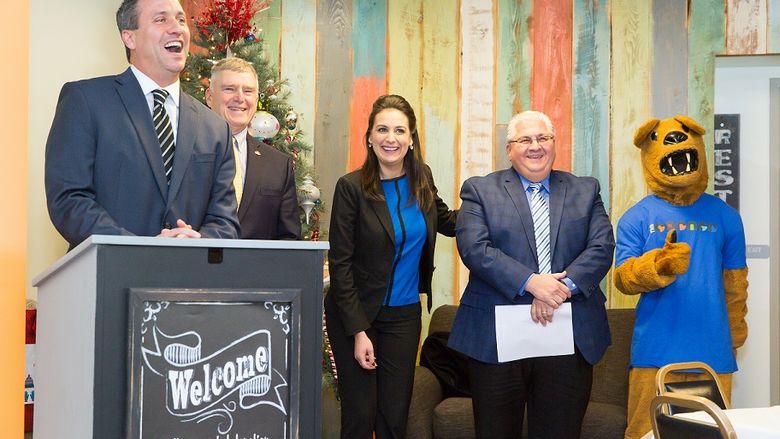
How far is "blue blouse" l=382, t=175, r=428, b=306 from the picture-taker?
127 inches

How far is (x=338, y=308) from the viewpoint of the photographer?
3.21 m

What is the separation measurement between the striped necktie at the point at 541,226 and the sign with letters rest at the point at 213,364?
183 cm

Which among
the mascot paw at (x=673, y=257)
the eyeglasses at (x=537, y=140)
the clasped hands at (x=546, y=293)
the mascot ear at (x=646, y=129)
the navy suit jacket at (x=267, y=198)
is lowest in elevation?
the clasped hands at (x=546, y=293)

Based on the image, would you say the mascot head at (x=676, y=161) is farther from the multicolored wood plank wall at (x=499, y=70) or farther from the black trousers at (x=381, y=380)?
the black trousers at (x=381, y=380)

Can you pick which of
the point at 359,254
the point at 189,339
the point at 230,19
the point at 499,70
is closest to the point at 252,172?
the point at 359,254

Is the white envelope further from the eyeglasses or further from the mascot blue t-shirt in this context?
the mascot blue t-shirt

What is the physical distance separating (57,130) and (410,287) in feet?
5.35

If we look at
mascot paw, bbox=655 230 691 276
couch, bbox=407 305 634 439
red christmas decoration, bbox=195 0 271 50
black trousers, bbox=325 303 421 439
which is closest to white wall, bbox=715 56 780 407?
couch, bbox=407 305 634 439

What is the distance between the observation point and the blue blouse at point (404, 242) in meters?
3.21

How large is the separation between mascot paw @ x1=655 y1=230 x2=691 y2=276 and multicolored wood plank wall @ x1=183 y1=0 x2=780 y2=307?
125cm

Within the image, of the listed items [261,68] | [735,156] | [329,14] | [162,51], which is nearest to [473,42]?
[329,14]

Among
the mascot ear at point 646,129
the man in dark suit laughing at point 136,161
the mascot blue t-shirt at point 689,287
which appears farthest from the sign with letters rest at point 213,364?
the mascot ear at point 646,129

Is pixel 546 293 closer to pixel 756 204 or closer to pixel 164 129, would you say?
pixel 164 129

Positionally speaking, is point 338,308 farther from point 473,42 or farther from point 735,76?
point 735,76
